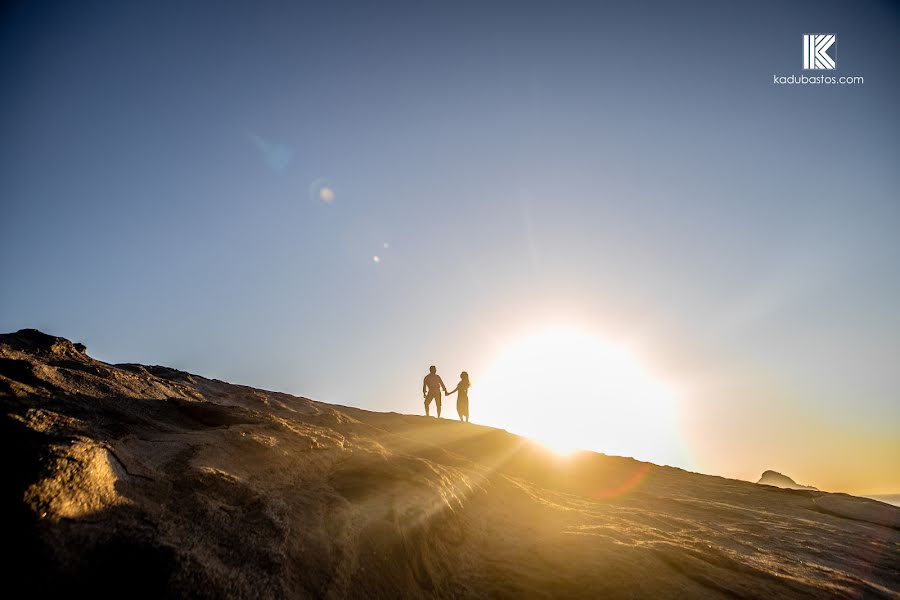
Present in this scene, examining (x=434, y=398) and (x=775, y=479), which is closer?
(x=434, y=398)

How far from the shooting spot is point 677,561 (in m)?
5.32

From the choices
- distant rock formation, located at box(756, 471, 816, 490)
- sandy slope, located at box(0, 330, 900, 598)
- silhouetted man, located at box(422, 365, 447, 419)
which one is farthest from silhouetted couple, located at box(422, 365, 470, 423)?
distant rock formation, located at box(756, 471, 816, 490)

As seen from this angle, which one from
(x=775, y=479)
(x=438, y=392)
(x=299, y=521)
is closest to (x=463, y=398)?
(x=438, y=392)

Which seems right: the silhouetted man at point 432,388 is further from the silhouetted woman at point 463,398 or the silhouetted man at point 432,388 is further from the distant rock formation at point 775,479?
the distant rock formation at point 775,479

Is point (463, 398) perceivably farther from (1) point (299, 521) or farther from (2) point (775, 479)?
(2) point (775, 479)

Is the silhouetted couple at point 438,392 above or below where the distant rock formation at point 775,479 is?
above

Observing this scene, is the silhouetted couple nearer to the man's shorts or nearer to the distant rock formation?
the man's shorts

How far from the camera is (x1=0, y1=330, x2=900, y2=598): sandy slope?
2.94 m

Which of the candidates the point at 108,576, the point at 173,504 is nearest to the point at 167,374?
the point at 173,504

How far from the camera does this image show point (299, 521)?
4047mm

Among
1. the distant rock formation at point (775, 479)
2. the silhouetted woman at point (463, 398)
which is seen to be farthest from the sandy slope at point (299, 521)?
the distant rock formation at point (775, 479)

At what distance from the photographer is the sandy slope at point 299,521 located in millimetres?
2936

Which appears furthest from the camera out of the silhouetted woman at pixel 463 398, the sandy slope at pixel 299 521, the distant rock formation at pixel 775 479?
the distant rock formation at pixel 775 479

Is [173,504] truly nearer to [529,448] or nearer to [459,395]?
[529,448]
